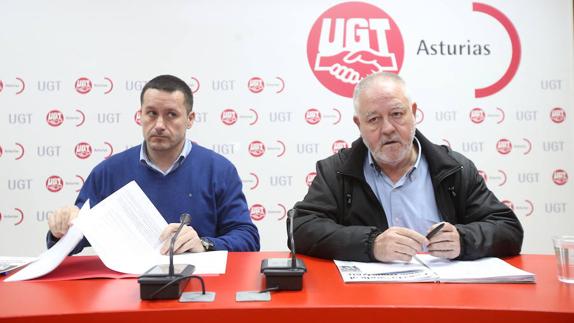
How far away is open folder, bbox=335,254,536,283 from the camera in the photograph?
1.03 meters

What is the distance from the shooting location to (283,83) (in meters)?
3.13

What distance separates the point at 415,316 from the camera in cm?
83

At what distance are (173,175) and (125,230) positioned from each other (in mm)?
731

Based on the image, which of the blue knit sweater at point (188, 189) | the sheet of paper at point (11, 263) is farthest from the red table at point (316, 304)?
the blue knit sweater at point (188, 189)

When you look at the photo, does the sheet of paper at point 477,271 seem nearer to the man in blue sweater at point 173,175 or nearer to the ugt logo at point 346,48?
the man in blue sweater at point 173,175

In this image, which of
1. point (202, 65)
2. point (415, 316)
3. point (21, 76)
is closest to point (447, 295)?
point (415, 316)

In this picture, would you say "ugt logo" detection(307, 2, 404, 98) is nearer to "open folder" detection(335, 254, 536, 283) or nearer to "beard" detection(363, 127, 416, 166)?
"beard" detection(363, 127, 416, 166)

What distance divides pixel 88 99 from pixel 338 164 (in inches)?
81.8

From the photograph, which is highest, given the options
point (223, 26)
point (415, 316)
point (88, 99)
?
point (223, 26)

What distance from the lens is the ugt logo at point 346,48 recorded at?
3.12m

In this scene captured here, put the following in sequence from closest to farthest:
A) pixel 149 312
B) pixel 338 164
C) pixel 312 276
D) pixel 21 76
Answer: pixel 149 312 → pixel 312 276 → pixel 338 164 → pixel 21 76

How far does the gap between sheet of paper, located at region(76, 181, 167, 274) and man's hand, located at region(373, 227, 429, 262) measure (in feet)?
2.06

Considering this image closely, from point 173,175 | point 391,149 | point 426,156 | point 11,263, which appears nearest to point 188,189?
point 173,175

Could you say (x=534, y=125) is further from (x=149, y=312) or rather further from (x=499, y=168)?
(x=149, y=312)
